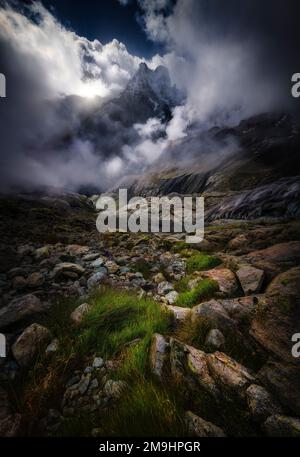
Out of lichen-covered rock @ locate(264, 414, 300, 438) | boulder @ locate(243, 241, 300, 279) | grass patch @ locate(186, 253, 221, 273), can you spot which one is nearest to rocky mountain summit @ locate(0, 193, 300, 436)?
lichen-covered rock @ locate(264, 414, 300, 438)

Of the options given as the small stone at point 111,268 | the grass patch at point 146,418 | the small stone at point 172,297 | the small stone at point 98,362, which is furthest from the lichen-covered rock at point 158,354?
the small stone at point 111,268

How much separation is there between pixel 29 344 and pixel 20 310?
87 centimetres

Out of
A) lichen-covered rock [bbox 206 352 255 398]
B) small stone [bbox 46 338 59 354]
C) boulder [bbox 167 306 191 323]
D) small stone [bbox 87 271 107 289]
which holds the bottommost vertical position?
lichen-covered rock [bbox 206 352 255 398]

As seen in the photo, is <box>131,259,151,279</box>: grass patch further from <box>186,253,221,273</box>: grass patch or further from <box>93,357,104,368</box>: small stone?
<box>93,357,104,368</box>: small stone

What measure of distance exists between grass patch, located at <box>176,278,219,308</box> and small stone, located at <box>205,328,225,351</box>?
117 cm

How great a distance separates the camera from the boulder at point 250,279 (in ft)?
13.5

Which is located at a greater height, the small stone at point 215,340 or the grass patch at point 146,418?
the small stone at point 215,340

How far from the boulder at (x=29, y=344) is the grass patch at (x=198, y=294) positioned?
8.45ft

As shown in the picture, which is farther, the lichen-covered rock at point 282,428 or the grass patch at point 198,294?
the grass patch at point 198,294

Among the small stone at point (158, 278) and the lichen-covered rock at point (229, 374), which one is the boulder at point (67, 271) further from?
the lichen-covered rock at point (229, 374)

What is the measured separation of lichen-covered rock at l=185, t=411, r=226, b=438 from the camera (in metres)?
1.60

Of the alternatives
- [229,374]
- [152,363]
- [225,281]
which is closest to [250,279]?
[225,281]

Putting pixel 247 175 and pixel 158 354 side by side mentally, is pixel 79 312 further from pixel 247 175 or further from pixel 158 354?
pixel 247 175

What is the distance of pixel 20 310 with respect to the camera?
3.15 meters
